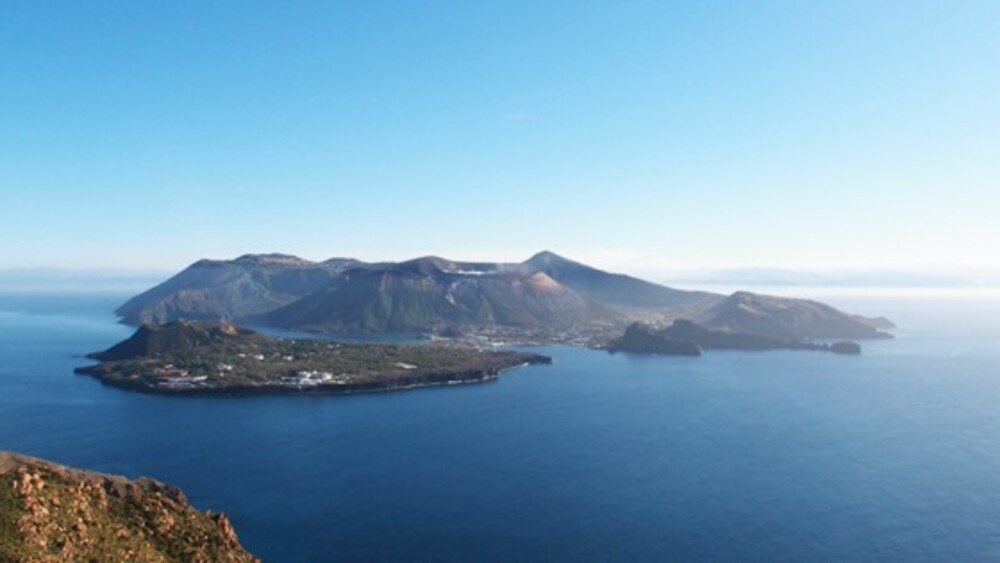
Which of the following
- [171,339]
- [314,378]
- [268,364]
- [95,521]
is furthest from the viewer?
[171,339]

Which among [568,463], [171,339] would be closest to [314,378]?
[171,339]

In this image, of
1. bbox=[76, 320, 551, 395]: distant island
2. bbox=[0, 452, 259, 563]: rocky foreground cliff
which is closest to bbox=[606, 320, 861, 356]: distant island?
bbox=[76, 320, 551, 395]: distant island

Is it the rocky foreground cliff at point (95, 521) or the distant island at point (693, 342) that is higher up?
the distant island at point (693, 342)

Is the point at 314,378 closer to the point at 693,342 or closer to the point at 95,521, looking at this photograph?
the point at 95,521

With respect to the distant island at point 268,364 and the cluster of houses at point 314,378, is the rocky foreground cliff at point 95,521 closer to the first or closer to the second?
the distant island at point 268,364

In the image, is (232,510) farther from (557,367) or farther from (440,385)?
(557,367)

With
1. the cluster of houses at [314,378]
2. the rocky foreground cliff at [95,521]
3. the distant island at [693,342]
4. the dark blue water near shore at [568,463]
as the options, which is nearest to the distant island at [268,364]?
the cluster of houses at [314,378]
